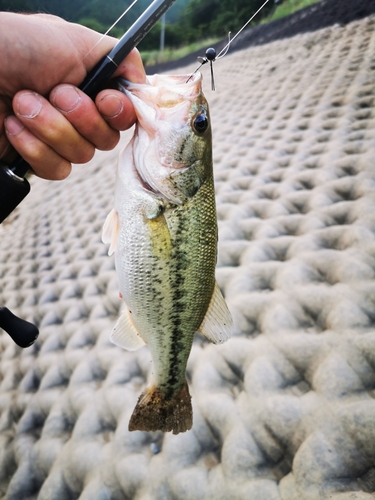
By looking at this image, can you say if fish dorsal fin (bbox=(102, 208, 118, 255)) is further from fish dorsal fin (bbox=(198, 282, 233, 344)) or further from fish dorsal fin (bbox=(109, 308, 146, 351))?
fish dorsal fin (bbox=(198, 282, 233, 344))

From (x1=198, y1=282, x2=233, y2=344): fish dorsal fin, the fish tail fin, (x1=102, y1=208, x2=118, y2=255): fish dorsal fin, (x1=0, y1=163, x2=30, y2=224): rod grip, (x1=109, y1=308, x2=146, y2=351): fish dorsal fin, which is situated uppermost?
(x1=0, y1=163, x2=30, y2=224): rod grip

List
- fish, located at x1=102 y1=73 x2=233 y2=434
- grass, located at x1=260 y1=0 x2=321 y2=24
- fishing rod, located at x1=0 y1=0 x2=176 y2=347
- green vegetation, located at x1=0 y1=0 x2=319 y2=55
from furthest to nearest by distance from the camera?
grass, located at x1=260 y1=0 x2=321 y2=24 → green vegetation, located at x1=0 y1=0 x2=319 y2=55 → fish, located at x1=102 y1=73 x2=233 y2=434 → fishing rod, located at x1=0 y1=0 x2=176 y2=347

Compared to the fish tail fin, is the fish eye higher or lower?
higher

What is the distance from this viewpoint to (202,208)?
2.93 feet

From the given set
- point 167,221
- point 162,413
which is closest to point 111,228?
point 167,221

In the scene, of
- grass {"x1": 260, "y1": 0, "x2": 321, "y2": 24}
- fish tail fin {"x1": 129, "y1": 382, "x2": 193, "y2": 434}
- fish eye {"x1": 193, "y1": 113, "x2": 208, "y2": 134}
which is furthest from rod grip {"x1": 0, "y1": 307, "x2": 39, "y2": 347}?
grass {"x1": 260, "y1": 0, "x2": 321, "y2": 24}

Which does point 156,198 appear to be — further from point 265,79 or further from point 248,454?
point 265,79

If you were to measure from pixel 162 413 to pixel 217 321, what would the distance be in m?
0.31

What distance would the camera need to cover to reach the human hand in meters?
0.90

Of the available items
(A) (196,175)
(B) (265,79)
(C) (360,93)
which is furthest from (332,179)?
(B) (265,79)

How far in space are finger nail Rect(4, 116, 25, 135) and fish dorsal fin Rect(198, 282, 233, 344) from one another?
2.39 ft

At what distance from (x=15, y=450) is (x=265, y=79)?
383 centimetres

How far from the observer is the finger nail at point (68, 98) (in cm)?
90

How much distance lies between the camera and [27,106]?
2.96 feet
